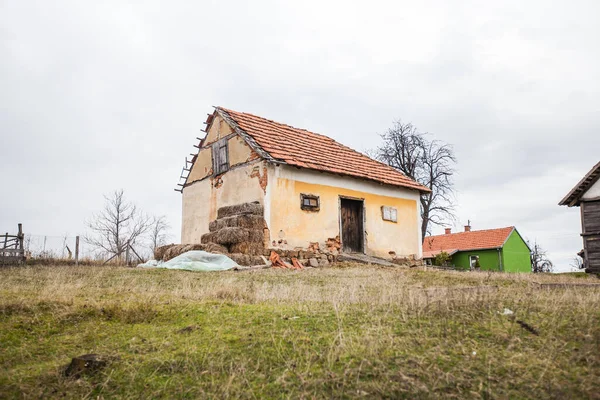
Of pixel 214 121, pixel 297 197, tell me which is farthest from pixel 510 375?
pixel 214 121

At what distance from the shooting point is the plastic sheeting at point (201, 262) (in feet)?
40.7

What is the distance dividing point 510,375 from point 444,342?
0.62 metres

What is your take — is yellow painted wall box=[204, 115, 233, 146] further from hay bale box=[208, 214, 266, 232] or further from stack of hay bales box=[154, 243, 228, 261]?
stack of hay bales box=[154, 243, 228, 261]

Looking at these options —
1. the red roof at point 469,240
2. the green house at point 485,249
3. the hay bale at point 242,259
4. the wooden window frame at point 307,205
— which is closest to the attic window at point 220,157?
the wooden window frame at point 307,205

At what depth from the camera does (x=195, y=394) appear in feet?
10.0

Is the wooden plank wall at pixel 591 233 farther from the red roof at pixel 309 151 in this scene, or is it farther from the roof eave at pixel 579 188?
the red roof at pixel 309 151

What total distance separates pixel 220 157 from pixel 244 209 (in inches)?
Answer: 137

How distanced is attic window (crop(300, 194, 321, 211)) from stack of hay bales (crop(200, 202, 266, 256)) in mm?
1570

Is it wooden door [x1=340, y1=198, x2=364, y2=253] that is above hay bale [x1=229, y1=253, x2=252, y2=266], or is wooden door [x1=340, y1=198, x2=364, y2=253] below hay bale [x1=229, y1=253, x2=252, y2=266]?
above

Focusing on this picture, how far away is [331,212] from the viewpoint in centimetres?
1594

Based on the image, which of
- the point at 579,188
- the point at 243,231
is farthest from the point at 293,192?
the point at 579,188

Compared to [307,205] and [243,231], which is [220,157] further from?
[243,231]

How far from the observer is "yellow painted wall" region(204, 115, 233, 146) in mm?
17006

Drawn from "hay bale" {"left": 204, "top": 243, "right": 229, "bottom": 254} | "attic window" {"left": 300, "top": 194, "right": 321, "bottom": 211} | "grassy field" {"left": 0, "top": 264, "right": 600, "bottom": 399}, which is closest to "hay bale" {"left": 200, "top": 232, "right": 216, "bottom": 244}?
"hay bale" {"left": 204, "top": 243, "right": 229, "bottom": 254}
